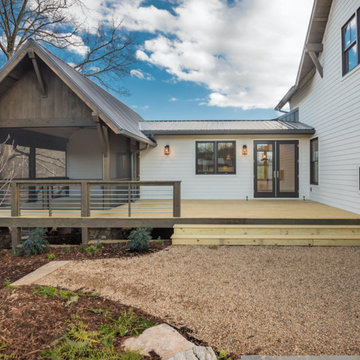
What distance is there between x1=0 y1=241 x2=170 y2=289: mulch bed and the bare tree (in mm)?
11732

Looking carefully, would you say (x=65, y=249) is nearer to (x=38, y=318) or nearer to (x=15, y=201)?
(x=15, y=201)

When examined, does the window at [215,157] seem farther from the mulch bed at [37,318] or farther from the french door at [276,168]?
the mulch bed at [37,318]

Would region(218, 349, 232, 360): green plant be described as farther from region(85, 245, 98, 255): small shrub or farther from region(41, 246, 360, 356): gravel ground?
region(85, 245, 98, 255): small shrub

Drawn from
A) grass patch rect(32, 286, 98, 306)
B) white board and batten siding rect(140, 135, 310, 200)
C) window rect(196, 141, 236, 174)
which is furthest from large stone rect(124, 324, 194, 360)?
window rect(196, 141, 236, 174)

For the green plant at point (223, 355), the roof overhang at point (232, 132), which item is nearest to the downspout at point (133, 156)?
the roof overhang at point (232, 132)

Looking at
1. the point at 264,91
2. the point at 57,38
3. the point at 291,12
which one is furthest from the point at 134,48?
the point at 264,91

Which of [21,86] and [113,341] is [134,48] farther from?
[113,341]

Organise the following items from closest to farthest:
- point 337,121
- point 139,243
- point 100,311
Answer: point 100,311, point 139,243, point 337,121

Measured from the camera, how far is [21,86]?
24.9 ft

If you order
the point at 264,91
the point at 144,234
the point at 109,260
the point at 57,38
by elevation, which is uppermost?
the point at 264,91

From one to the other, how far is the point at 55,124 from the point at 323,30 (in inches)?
336

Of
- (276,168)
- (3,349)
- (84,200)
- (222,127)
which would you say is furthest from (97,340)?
(222,127)

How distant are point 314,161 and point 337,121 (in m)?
2.14

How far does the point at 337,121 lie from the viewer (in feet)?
26.0
